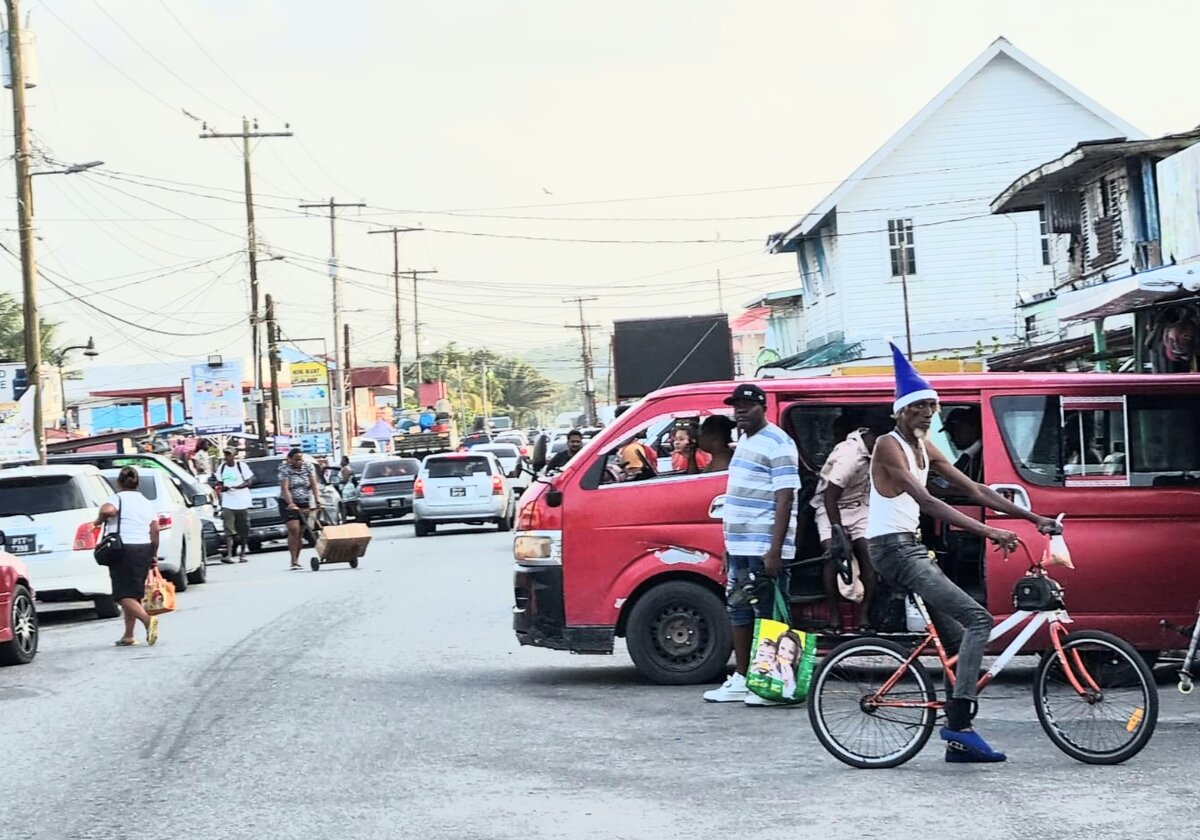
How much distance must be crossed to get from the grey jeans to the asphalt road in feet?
1.71

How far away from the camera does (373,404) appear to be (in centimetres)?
11756

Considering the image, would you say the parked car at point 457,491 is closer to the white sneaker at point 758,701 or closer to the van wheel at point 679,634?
the van wheel at point 679,634

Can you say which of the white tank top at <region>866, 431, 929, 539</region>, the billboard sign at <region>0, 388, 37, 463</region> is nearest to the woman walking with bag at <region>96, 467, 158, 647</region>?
the white tank top at <region>866, 431, 929, 539</region>

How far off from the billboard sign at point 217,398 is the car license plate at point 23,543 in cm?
3440

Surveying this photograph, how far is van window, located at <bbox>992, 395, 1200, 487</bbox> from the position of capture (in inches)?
436

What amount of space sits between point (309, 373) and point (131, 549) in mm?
69720

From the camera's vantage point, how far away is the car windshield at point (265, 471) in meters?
33.8

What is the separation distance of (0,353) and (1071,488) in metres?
58.7

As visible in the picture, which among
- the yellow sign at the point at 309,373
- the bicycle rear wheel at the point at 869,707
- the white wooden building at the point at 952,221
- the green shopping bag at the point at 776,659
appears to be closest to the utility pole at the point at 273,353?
the white wooden building at the point at 952,221

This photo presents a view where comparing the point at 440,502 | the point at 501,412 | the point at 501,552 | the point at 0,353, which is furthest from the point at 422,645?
the point at 501,412

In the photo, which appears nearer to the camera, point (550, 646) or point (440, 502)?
point (550, 646)

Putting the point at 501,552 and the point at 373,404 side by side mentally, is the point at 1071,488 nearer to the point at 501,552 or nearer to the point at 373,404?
the point at 501,552

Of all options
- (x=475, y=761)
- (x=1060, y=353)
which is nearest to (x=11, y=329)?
(x=1060, y=353)

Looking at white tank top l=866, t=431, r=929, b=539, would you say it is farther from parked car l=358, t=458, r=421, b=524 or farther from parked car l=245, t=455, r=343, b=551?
parked car l=358, t=458, r=421, b=524
